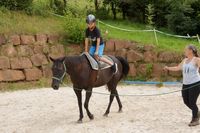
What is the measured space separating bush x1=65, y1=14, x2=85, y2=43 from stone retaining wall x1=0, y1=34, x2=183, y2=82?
280mm

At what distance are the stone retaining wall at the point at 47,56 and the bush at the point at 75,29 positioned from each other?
280mm

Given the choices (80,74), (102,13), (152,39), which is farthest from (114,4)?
(80,74)

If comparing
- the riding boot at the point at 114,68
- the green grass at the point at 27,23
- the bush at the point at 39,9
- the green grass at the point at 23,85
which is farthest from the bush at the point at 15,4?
the riding boot at the point at 114,68

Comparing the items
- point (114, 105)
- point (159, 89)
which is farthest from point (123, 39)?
point (114, 105)

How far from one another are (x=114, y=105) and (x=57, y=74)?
10.2 feet

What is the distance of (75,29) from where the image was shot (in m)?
15.9

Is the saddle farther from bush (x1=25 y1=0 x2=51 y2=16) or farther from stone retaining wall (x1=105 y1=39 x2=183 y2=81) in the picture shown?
bush (x1=25 y1=0 x2=51 y2=16)

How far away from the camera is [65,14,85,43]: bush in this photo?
15.9 meters

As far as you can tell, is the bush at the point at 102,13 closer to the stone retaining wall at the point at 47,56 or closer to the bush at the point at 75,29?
the bush at the point at 75,29

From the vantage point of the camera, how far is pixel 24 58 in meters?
14.8

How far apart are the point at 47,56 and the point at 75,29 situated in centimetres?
150

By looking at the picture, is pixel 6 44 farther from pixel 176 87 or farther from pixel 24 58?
pixel 176 87

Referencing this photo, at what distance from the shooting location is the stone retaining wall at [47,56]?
14.6 meters

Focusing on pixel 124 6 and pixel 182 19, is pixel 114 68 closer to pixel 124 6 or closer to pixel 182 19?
pixel 182 19
